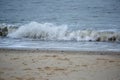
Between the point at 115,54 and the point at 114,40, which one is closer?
the point at 115,54

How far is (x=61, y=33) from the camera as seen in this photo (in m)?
14.3

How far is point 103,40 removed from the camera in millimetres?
12797

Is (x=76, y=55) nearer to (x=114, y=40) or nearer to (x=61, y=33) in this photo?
(x=114, y=40)

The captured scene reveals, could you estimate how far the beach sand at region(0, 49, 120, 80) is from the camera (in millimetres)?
5945

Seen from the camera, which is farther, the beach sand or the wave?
the wave

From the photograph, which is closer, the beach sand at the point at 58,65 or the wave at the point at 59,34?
the beach sand at the point at 58,65

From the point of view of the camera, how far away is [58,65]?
275 inches

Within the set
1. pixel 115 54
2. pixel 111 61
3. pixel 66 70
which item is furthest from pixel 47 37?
pixel 66 70

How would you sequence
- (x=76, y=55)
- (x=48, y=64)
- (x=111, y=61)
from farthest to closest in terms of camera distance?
1. (x=76, y=55)
2. (x=111, y=61)
3. (x=48, y=64)

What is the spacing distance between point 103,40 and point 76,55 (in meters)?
4.67

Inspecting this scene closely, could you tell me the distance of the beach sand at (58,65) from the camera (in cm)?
595

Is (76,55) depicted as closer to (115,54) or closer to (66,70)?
(115,54)

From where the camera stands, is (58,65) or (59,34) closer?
(58,65)

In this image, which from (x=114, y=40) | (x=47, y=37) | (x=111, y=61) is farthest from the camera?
(x=47, y=37)
